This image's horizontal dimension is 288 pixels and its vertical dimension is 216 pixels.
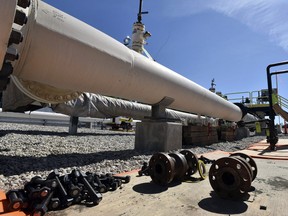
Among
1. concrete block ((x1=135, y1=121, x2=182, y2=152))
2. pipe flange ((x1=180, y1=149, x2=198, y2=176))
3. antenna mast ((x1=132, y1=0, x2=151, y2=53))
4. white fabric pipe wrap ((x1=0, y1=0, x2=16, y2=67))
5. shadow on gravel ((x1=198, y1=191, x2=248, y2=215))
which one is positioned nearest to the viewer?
white fabric pipe wrap ((x1=0, y1=0, x2=16, y2=67))

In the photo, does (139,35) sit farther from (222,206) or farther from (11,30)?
→ (222,206)

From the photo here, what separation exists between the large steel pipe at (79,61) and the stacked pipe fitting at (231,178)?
9.38ft

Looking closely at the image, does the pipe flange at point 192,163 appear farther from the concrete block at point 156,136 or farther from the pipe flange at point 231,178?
the concrete block at point 156,136

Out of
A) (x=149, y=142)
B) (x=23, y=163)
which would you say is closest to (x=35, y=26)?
(x=23, y=163)

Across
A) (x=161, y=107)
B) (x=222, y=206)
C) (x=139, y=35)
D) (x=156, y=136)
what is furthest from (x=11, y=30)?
(x=139, y=35)

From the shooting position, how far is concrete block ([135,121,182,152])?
6.35 m

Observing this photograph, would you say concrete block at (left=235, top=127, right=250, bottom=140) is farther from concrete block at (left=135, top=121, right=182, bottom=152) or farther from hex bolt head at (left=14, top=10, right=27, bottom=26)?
hex bolt head at (left=14, top=10, right=27, bottom=26)

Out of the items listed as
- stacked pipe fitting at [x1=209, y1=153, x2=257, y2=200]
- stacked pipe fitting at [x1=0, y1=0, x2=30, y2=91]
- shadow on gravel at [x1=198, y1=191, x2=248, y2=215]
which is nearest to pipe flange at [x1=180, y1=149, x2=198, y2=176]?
stacked pipe fitting at [x1=209, y1=153, x2=257, y2=200]

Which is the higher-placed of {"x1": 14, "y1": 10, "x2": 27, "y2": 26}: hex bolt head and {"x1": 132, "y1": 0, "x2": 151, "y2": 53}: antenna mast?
{"x1": 132, "y1": 0, "x2": 151, "y2": 53}: antenna mast

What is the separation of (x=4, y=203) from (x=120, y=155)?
11.2 ft

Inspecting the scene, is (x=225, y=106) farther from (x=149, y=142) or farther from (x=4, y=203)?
(x=4, y=203)

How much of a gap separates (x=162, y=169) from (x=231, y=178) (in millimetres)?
980

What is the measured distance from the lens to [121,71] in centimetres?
497

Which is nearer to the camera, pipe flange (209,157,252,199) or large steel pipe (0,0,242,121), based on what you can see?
pipe flange (209,157,252,199)
